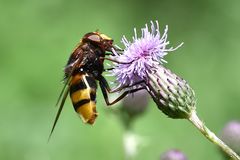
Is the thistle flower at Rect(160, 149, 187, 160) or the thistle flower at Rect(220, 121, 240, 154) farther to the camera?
the thistle flower at Rect(220, 121, 240, 154)

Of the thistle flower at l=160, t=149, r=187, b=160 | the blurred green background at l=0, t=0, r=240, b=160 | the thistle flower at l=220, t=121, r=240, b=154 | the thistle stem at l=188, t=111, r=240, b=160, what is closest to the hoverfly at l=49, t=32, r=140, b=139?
the thistle stem at l=188, t=111, r=240, b=160

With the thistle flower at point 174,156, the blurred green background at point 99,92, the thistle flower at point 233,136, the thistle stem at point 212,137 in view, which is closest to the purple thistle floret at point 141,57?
the thistle stem at point 212,137

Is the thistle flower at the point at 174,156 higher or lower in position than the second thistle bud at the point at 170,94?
lower

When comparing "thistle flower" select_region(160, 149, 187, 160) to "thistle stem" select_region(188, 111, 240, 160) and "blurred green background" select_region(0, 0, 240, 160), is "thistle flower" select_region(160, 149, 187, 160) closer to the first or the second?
"thistle stem" select_region(188, 111, 240, 160)

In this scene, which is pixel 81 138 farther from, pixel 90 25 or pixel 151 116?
pixel 90 25

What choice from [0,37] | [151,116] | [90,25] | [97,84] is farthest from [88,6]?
[97,84]

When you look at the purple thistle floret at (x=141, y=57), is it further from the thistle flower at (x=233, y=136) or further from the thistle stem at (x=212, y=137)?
the thistle flower at (x=233, y=136)
